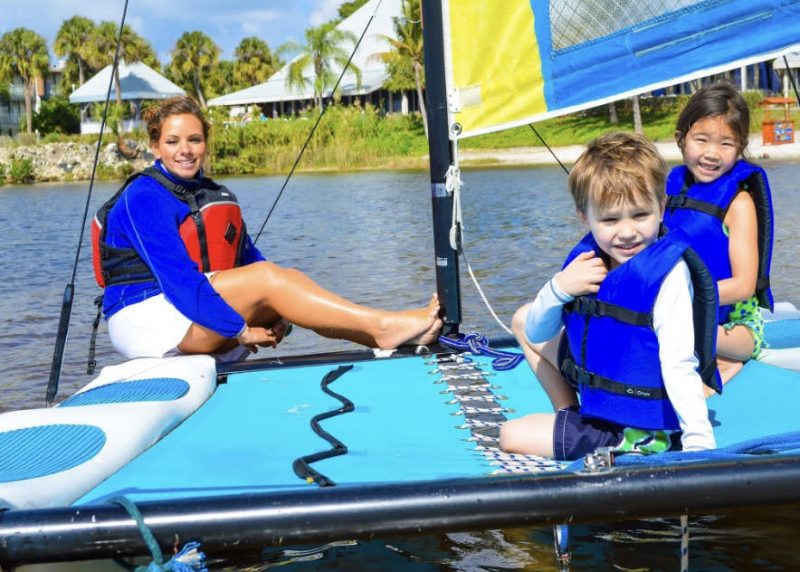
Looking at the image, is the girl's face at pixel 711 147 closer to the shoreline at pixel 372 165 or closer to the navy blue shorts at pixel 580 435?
the navy blue shorts at pixel 580 435

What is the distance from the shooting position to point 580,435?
2957 mm

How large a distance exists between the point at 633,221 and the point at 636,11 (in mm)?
1370

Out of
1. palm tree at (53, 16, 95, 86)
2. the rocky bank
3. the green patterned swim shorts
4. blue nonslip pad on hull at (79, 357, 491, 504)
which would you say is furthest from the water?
palm tree at (53, 16, 95, 86)

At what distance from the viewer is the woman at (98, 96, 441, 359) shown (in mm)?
4145

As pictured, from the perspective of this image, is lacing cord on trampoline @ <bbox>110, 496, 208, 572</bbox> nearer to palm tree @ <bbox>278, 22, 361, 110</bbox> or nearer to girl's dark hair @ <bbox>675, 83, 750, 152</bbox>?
girl's dark hair @ <bbox>675, 83, 750, 152</bbox>

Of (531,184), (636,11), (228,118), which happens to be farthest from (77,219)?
(228,118)

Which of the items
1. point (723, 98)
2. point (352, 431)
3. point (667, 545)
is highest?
point (723, 98)

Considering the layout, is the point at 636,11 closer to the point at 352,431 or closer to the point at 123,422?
the point at 352,431

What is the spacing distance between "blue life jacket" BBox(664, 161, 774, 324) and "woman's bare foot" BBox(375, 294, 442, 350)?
3.73 feet

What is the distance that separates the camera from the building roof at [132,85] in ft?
161

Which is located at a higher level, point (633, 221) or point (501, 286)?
point (633, 221)

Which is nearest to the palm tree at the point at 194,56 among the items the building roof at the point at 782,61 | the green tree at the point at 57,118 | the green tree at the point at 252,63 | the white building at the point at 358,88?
the green tree at the point at 252,63

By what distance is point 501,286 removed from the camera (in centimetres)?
875

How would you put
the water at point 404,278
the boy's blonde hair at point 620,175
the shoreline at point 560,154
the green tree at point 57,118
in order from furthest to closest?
the green tree at point 57,118, the shoreline at point 560,154, the water at point 404,278, the boy's blonde hair at point 620,175
